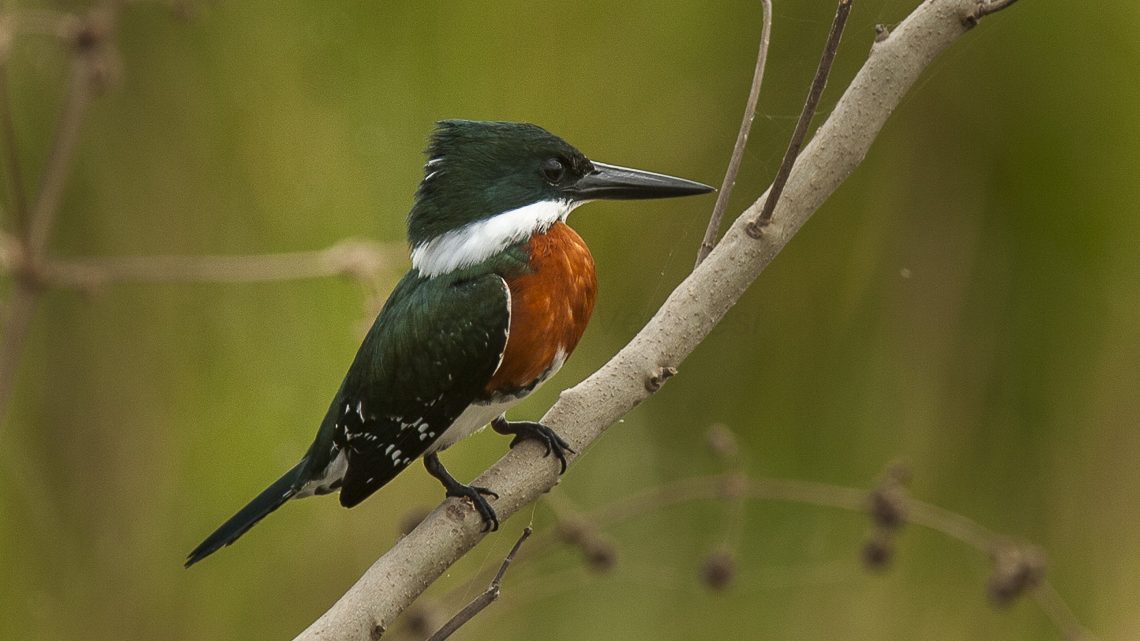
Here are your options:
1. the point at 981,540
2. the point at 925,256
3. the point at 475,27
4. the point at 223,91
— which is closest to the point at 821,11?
the point at 925,256

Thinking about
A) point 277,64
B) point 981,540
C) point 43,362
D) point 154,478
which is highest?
point 277,64

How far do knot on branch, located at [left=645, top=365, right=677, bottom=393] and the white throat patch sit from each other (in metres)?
0.38

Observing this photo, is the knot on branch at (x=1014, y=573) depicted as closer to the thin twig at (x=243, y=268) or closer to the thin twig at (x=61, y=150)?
the thin twig at (x=243, y=268)

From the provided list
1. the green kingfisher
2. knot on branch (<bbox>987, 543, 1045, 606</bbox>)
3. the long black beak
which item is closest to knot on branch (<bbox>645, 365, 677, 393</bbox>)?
the green kingfisher

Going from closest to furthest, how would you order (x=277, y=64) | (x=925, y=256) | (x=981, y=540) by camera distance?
(x=981, y=540)
(x=925, y=256)
(x=277, y=64)

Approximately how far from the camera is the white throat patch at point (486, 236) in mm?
1650

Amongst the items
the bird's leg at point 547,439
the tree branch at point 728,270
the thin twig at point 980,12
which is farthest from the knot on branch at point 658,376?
the thin twig at point 980,12

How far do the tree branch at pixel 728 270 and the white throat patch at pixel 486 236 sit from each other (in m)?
0.33

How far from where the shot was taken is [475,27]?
215cm

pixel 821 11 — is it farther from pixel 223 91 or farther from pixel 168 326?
pixel 168 326

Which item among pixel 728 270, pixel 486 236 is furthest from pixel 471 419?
pixel 728 270

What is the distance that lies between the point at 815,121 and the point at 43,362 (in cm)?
150

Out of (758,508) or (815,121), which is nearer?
(815,121)

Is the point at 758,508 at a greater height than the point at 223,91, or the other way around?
the point at 223,91
